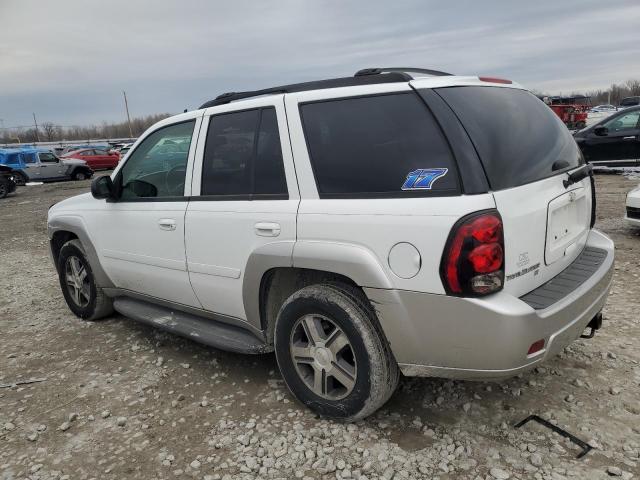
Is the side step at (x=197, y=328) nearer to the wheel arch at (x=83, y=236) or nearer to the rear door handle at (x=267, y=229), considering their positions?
the wheel arch at (x=83, y=236)

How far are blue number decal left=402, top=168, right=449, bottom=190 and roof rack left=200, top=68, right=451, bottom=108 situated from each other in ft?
1.71

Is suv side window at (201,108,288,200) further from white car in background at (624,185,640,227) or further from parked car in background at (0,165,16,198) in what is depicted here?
parked car in background at (0,165,16,198)

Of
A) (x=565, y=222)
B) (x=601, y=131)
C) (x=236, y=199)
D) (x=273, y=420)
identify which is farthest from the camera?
(x=601, y=131)

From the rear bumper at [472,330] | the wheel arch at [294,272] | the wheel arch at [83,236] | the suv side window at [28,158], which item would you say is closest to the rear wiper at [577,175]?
the rear bumper at [472,330]

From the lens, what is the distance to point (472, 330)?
229 cm

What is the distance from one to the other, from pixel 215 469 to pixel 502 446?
148 cm

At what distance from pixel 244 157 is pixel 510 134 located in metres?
1.56

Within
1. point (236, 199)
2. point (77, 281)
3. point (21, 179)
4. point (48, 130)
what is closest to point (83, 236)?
point (77, 281)

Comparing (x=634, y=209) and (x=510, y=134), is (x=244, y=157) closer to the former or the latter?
(x=510, y=134)

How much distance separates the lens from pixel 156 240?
3691 millimetres

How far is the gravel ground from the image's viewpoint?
254 cm

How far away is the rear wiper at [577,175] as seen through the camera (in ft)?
9.02

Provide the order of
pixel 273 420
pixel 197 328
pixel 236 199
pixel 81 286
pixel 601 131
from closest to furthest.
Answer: pixel 273 420
pixel 236 199
pixel 197 328
pixel 81 286
pixel 601 131

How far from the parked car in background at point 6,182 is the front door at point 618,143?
18.8 m
